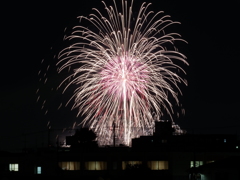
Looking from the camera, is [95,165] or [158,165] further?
[158,165]

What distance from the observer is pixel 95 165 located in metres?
78.9

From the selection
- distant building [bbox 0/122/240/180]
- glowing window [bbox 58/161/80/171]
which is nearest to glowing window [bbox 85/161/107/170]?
distant building [bbox 0/122/240/180]

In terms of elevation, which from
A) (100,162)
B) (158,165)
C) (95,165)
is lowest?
(158,165)

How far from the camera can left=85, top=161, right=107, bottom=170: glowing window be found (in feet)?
258
